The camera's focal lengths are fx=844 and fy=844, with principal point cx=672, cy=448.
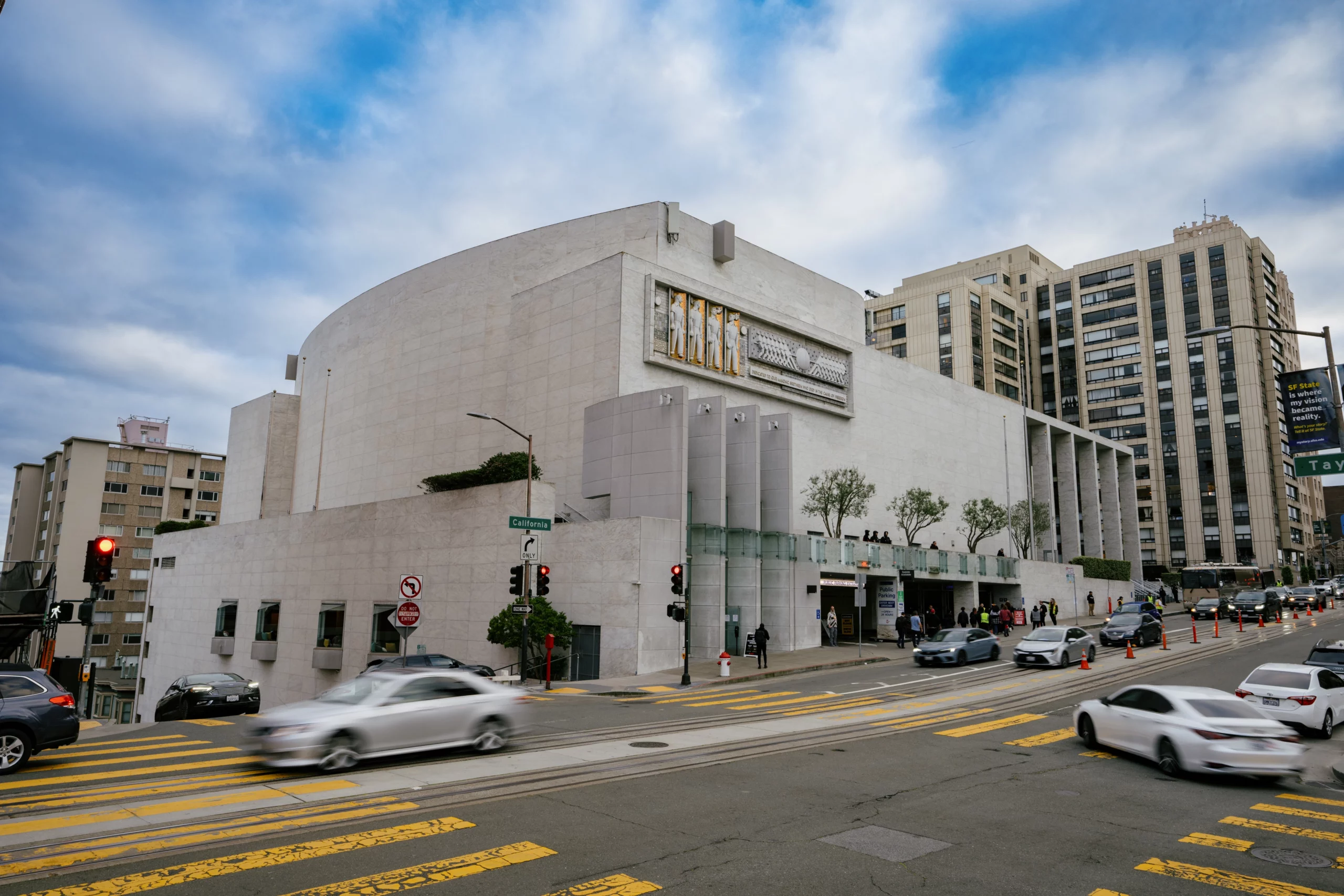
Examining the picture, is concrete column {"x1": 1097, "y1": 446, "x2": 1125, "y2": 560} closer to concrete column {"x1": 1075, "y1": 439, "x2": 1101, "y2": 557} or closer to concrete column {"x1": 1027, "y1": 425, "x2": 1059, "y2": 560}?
concrete column {"x1": 1075, "y1": 439, "x2": 1101, "y2": 557}

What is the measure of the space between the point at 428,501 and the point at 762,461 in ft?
54.2

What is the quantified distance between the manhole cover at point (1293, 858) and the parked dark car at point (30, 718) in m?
15.8

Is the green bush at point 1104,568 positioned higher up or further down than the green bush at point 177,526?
further down

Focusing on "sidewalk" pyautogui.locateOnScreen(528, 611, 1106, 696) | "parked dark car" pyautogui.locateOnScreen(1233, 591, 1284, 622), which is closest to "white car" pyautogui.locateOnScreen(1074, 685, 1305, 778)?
"sidewalk" pyautogui.locateOnScreen(528, 611, 1106, 696)

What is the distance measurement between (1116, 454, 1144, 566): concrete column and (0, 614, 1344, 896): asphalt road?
8236 cm

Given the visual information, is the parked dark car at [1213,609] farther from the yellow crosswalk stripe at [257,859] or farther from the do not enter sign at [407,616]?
the yellow crosswalk stripe at [257,859]

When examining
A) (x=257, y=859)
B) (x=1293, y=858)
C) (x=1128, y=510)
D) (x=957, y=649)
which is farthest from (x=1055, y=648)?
(x=1128, y=510)

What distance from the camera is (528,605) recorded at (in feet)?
94.6

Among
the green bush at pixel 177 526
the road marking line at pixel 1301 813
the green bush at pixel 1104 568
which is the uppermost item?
the green bush at pixel 177 526

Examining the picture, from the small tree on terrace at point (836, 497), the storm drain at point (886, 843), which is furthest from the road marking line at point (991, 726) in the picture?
the small tree on terrace at point (836, 497)

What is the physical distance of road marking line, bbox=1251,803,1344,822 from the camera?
10.5 meters

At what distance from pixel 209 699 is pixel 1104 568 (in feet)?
221

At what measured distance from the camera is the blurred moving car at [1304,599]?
5947cm

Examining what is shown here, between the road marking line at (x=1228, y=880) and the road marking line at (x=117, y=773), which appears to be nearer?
the road marking line at (x=1228, y=880)
